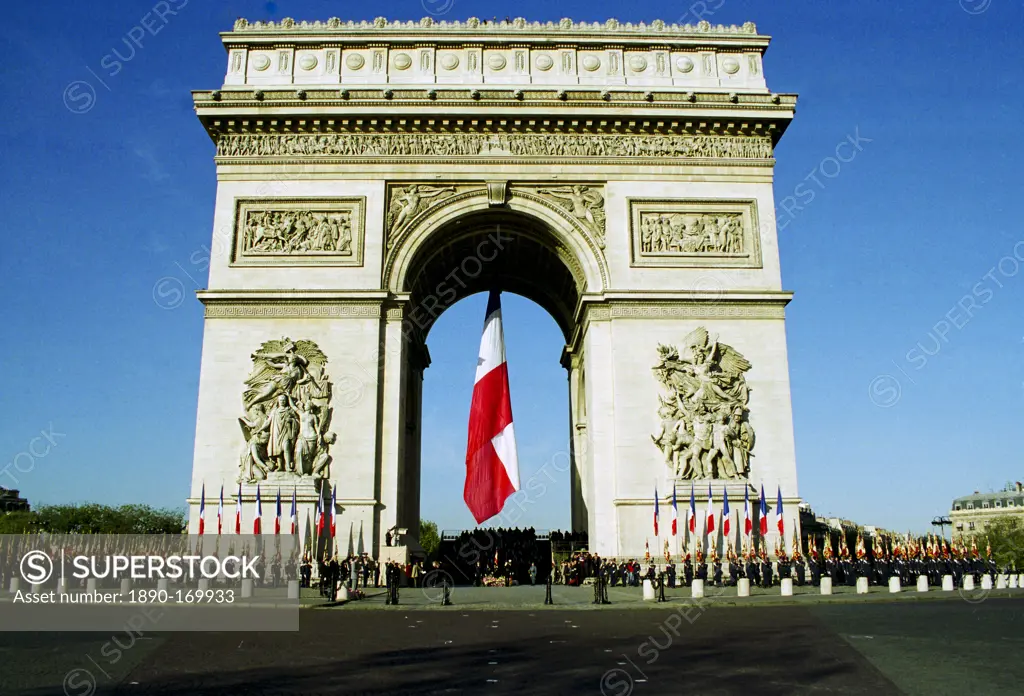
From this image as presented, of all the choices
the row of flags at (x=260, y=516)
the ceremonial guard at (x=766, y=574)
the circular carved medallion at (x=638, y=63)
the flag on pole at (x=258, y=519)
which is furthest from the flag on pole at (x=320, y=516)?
the circular carved medallion at (x=638, y=63)

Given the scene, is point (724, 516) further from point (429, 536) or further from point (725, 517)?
point (429, 536)

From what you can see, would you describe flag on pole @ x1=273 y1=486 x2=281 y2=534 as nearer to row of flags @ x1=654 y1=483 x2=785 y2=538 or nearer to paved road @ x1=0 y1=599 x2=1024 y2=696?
paved road @ x1=0 y1=599 x2=1024 y2=696

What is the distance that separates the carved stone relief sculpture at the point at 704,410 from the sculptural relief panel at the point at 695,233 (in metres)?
2.36

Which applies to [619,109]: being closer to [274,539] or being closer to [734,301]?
[734,301]

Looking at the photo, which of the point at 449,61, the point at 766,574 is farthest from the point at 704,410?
the point at 449,61

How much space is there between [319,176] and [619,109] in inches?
353

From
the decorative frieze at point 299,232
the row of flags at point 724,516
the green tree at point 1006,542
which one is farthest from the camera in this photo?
the green tree at point 1006,542

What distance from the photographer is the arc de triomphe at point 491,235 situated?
22969mm

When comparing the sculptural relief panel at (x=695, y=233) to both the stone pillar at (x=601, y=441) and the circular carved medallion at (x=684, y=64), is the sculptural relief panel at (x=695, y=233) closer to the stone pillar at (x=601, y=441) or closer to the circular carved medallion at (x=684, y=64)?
the stone pillar at (x=601, y=441)

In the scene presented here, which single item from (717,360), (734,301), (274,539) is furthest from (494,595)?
(734,301)

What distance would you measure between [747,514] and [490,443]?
8.36 m

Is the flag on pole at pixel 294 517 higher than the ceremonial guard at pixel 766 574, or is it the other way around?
the flag on pole at pixel 294 517

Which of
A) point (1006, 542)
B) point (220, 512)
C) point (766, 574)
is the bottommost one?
point (766, 574)

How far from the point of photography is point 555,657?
9672 mm
